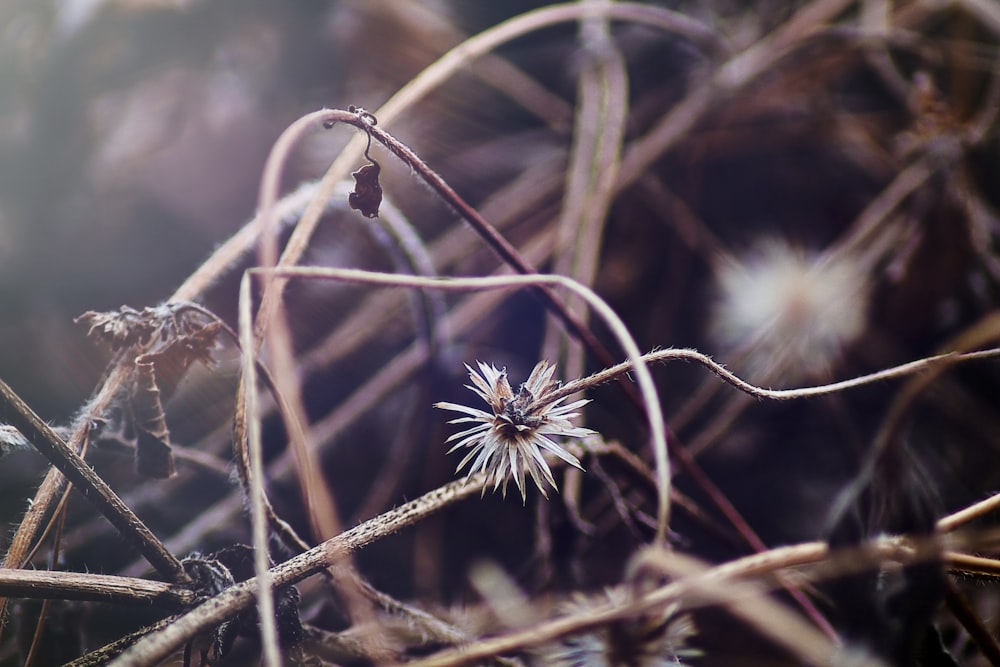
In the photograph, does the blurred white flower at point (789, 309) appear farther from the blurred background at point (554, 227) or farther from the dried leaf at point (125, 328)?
the dried leaf at point (125, 328)

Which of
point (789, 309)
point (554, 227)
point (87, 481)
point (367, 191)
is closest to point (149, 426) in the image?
point (87, 481)

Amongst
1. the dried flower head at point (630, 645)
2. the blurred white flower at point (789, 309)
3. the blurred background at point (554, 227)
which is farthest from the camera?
the blurred white flower at point (789, 309)

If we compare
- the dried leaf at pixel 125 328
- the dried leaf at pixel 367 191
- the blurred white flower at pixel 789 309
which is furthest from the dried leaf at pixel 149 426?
the blurred white flower at pixel 789 309

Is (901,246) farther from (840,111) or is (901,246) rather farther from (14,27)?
(14,27)

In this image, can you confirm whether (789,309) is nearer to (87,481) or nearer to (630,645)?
(630,645)

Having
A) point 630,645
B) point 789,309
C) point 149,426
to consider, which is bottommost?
point 630,645

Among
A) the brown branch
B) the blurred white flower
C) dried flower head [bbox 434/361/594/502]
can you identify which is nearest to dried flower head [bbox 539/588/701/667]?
dried flower head [bbox 434/361/594/502]

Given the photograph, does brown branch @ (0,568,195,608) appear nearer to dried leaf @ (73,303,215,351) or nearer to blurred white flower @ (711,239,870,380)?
dried leaf @ (73,303,215,351)
